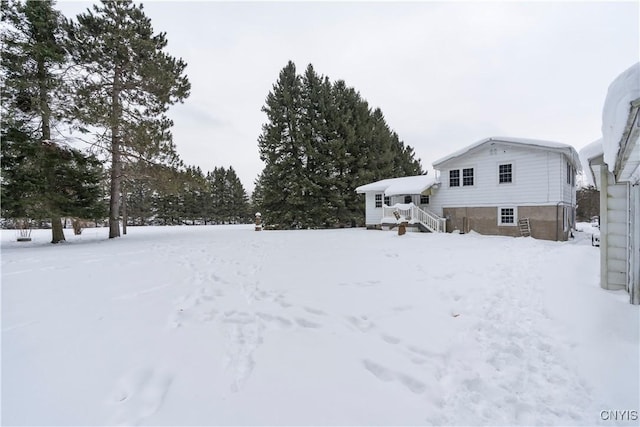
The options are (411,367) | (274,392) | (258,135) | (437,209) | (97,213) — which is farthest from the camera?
(258,135)

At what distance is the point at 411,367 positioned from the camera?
8.30ft

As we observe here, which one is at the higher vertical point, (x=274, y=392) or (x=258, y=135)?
(x=258, y=135)

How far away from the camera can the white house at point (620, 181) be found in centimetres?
193

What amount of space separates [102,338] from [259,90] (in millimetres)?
25579

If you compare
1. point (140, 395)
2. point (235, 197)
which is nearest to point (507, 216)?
point (140, 395)

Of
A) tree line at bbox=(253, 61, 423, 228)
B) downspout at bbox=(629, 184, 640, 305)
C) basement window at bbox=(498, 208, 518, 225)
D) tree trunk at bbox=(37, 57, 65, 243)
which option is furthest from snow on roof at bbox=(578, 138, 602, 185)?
tree line at bbox=(253, 61, 423, 228)

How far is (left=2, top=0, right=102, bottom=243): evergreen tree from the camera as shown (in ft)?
31.5

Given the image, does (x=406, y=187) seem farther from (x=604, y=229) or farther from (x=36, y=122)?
(x=36, y=122)

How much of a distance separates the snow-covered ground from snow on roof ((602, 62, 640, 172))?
201cm

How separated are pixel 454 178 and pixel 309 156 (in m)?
11.4

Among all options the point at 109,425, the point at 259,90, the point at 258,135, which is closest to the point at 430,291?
the point at 109,425

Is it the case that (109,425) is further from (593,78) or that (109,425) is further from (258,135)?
(258,135)

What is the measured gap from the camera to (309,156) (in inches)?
883

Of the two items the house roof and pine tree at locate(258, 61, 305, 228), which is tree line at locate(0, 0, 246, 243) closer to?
pine tree at locate(258, 61, 305, 228)
